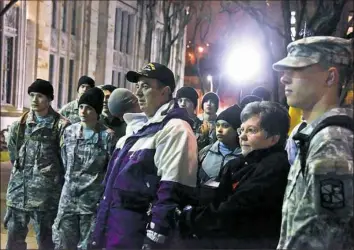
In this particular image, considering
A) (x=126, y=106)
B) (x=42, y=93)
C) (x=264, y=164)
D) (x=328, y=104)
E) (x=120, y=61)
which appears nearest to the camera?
(x=328, y=104)

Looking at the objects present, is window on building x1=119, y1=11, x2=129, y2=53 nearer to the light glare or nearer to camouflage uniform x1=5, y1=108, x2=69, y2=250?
the light glare

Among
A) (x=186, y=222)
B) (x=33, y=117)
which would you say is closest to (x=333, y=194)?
(x=186, y=222)

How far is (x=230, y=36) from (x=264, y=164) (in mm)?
23962

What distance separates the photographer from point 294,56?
2357mm

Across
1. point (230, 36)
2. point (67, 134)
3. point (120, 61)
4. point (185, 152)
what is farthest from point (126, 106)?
point (120, 61)

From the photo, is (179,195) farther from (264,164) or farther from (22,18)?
(22,18)

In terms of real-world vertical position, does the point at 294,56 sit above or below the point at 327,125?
above

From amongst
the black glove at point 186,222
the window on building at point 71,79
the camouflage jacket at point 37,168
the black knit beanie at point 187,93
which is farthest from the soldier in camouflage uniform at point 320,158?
the window on building at point 71,79

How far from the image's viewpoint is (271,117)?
3.02 m

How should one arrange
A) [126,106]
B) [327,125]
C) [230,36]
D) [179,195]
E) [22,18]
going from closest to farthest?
1. [327,125]
2. [179,195]
3. [126,106]
4. [22,18]
5. [230,36]

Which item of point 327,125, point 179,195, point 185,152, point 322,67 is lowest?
point 179,195

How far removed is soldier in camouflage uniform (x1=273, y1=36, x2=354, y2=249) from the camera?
6.61 feet

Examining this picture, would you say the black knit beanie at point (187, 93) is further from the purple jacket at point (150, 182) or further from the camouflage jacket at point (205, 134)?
the purple jacket at point (150, 182)

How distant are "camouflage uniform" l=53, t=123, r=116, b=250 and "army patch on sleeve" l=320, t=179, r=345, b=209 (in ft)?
11.0
